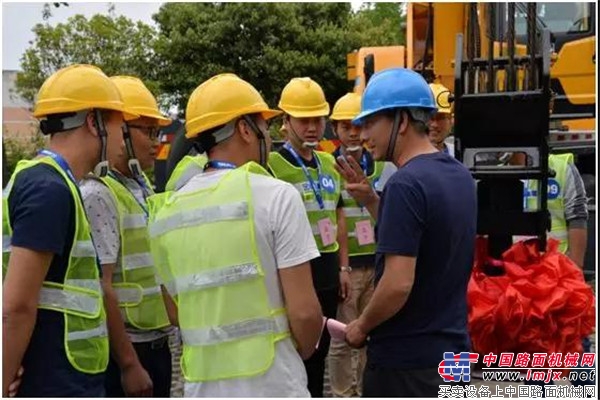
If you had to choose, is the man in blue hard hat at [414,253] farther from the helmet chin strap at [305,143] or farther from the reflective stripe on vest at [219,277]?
the helmet chin strap at [305,143]

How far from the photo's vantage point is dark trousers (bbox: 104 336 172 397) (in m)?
3.39

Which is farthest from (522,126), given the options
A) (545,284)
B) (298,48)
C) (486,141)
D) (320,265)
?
(298,48)

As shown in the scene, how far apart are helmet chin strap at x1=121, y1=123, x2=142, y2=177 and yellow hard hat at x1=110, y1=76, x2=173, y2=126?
11 cm

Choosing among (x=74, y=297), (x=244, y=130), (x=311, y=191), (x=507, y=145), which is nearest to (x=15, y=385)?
(x=74, y=297)

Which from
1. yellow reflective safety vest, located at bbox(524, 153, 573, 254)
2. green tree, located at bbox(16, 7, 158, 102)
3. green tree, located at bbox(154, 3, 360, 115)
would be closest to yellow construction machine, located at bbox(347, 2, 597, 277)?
yellow reflective safety vest, located at bbox(524, 153, 573, 254)

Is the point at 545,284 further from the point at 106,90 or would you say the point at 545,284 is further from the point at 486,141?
the point at 106,90

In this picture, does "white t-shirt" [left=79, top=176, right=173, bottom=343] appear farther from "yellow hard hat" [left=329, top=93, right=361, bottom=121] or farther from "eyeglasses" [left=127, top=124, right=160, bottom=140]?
"yellow hard hat" [left=329, top=93, right=361, bottom=121]

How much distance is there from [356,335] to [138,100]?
1686 mm

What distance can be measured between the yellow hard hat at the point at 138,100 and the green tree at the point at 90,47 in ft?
48.4

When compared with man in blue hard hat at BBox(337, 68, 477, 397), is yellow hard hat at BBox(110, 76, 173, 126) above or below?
above

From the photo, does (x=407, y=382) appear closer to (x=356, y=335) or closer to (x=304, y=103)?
(x=356, y=335)

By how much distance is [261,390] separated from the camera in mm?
2562

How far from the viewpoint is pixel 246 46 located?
56.9 ft

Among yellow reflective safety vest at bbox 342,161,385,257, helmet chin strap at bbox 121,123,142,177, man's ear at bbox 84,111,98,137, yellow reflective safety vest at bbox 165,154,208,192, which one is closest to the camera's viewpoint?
man's ear at bbox 84,111,98,137
